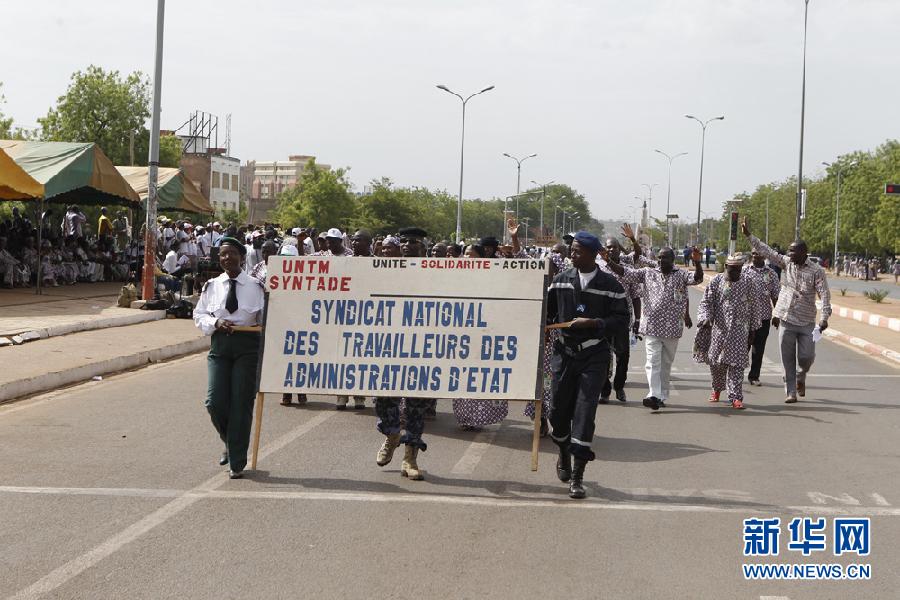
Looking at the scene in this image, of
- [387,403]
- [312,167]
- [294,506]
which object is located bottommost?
[294,506]

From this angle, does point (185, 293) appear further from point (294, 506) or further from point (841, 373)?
point (294, 506)

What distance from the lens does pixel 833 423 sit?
1033 centimetres

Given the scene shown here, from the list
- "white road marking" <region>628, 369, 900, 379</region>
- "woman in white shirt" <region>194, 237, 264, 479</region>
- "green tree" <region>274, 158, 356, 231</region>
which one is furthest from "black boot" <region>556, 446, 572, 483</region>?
"green tree" <region>274, 158, 356, 231</region>

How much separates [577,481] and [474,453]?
160cm

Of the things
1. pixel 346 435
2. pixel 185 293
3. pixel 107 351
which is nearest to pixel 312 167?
pixel 185 293

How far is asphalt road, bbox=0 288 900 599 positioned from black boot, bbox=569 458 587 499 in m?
0.10

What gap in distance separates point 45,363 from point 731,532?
30.6 ft

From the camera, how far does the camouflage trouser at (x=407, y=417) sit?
7.45 meters

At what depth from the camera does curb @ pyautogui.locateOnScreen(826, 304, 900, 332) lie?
2322 cm

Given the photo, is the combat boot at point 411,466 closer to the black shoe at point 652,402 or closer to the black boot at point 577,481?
the black boot at point 577,481

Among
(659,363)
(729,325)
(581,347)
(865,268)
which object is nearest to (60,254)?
(659,363)

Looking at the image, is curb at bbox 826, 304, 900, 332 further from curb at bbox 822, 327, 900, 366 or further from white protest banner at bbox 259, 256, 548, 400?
white protest banner at bbox 259, 256, 548, 400

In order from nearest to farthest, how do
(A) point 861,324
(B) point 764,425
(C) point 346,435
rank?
(C) point 346,435 → (B) point 764,425 → (A) point 861,324

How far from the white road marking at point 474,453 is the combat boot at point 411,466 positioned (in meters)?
0.35
